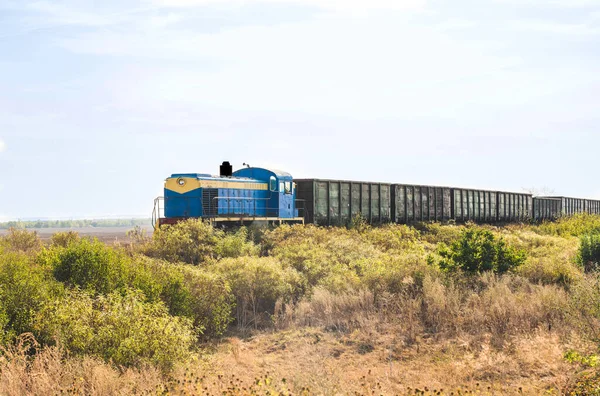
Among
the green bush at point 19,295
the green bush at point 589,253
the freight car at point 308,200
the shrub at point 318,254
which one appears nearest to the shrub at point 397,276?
the shrub at point 318,254

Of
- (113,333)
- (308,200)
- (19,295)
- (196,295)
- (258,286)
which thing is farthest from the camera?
(308,200)

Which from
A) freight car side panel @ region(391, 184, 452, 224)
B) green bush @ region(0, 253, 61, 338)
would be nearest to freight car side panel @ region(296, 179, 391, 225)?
freight car side panel @ region(391, 184, 452, 224)

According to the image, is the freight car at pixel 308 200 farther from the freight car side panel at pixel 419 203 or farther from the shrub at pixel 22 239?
the shrub at pixel 22 239

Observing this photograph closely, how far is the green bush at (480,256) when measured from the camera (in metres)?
15.4

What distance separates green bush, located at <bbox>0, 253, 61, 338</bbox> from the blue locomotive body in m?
10.8

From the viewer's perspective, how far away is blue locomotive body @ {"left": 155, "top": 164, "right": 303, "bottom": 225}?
77.8 feet

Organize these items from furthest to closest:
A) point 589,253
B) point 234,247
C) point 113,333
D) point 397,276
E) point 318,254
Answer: point 234,247 < point 318,254 < point 589,253 < point 397,276 < point 113,333

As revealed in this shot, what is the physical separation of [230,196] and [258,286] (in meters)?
9.74

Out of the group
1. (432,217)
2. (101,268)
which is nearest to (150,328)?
(101,268)

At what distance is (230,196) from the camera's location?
24.9 metres

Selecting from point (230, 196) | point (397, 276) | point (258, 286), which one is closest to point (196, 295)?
point (258, 286)

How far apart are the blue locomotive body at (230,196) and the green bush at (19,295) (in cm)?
1080

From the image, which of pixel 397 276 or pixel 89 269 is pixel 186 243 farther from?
pixel 397 276

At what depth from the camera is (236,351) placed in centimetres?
1223
